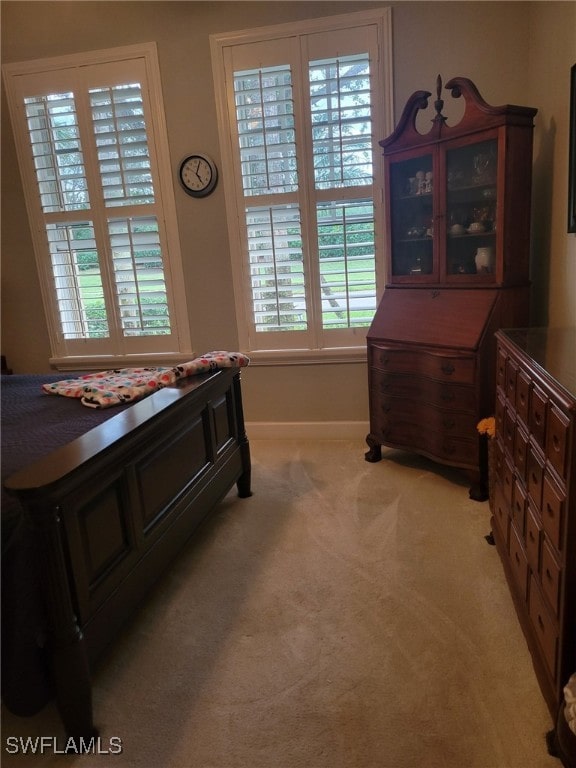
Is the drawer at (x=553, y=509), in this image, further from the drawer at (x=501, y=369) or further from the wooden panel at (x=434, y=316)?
the wooden panel at (x=434, y=316)

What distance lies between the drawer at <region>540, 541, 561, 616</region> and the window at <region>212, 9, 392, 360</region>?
2243 millimetres

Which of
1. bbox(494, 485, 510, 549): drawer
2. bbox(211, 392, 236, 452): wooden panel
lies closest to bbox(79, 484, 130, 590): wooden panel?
bbox(211, 392, 236, 452): wooden panel

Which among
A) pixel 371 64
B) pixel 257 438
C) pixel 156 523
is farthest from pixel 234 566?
pixel 371 64

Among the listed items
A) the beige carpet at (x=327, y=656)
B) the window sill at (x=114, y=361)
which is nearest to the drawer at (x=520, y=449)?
the beige carpet at (x=327, y=656)

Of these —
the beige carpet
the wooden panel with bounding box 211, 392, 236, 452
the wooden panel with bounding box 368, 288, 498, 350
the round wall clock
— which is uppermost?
the round wall clock

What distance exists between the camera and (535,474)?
1558mm

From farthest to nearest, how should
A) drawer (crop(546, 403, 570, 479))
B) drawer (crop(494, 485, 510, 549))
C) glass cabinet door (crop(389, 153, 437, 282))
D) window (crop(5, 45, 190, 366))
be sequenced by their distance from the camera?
window (crop(5, 45, 190, 366)), glass cabinet door (crop(389, 153, 437, 282)), drawer (crop(494, 485, 510, 549)), drawer (crop(546, 403, 570, 479))

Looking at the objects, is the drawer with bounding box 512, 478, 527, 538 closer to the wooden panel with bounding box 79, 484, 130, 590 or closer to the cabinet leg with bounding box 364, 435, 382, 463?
Result: the wooden panel with bounding box 79, 484, 130, 590

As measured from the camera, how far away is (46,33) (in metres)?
3.50

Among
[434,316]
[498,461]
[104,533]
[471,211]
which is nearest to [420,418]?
[434,316]

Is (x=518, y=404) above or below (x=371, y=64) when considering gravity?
below

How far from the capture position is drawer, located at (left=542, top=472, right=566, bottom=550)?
4.30 ft

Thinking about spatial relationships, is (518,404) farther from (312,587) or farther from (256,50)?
(256,50)

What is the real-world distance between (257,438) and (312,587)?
71.9 inches
